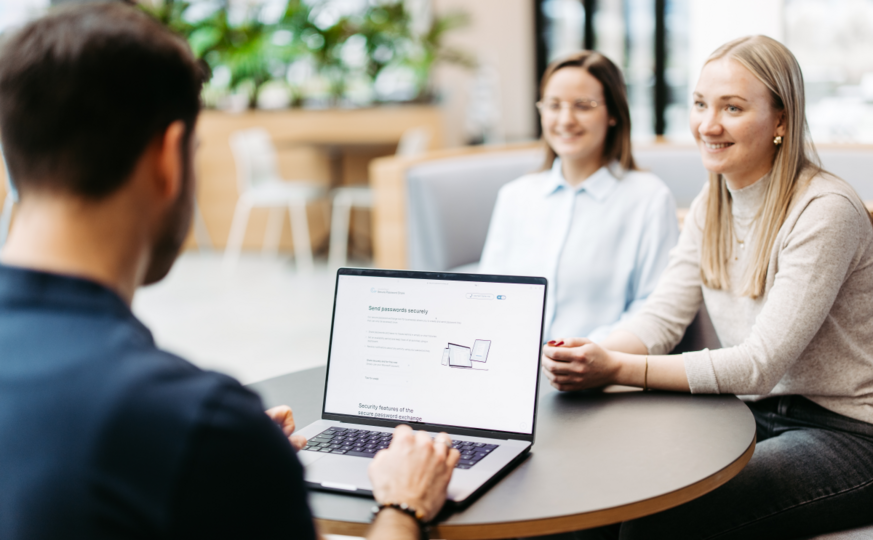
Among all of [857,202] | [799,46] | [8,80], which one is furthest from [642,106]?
[8,80]

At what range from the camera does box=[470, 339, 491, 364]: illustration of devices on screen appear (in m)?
1.19

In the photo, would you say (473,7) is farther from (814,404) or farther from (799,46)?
(814,404)

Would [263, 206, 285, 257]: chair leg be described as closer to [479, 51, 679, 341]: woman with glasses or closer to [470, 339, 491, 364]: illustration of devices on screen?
[479, 51, 679, 341]: woman with glasses

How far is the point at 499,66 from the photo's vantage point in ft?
23.8

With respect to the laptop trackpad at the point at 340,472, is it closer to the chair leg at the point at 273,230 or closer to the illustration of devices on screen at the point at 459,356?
the illustration of devices on screen at the point at 459,356

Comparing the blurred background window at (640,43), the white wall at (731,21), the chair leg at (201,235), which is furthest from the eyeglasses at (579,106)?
the chair leg at (201,235)

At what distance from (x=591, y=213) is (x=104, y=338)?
5.73 ft

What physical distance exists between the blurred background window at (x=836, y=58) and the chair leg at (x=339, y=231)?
3.83 metres

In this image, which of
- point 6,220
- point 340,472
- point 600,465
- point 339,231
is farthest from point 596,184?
point 6,220

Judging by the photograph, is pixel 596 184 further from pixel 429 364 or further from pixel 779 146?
pixel 429 364

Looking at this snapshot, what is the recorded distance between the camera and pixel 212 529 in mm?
649

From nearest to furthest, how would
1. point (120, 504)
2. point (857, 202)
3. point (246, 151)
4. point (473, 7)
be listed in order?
point (120, 504)
point (857, 202)
point (246, 151)
point (473, 7)

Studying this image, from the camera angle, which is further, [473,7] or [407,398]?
[473,7]

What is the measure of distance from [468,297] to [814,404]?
72 centimetres
